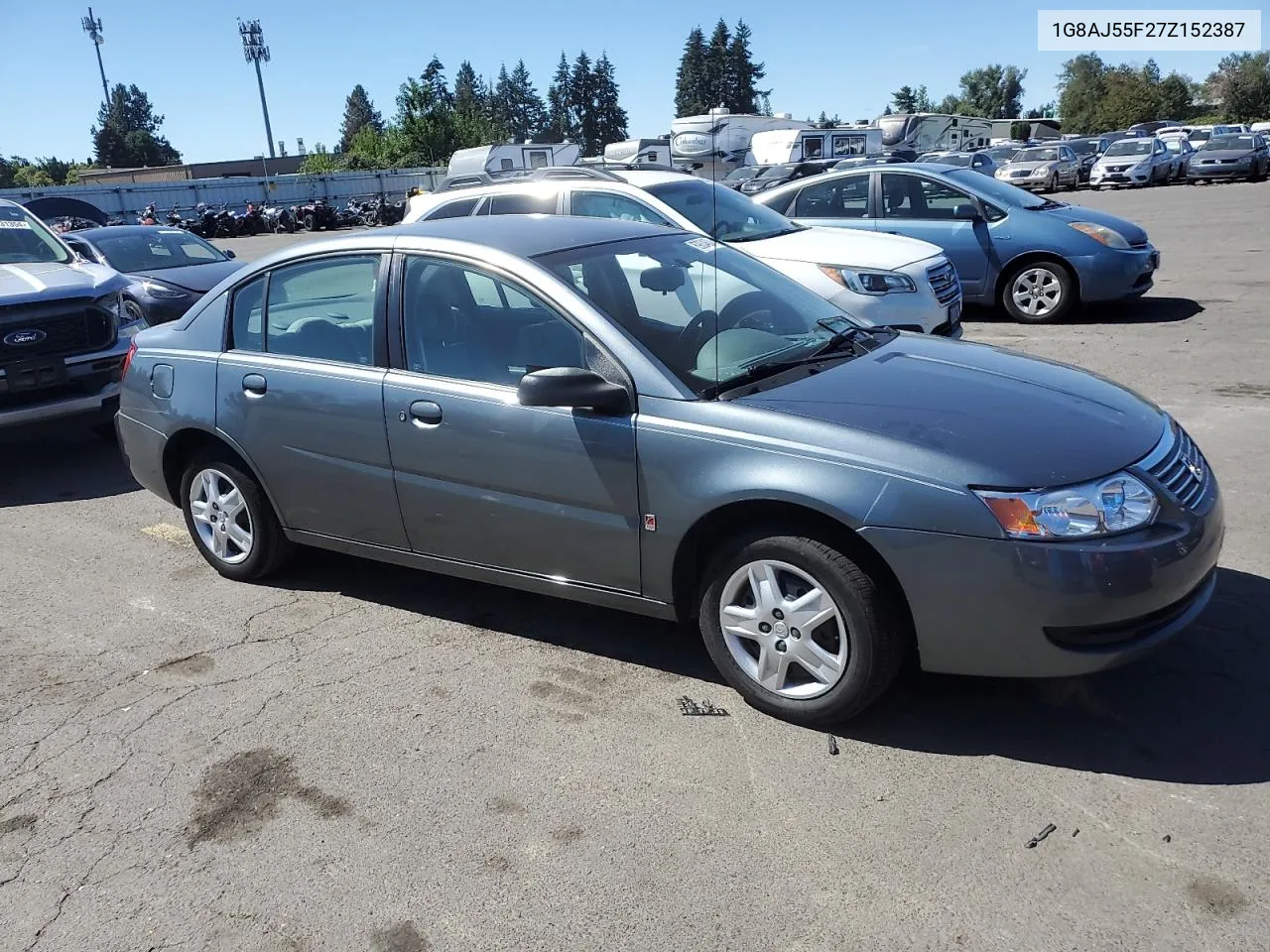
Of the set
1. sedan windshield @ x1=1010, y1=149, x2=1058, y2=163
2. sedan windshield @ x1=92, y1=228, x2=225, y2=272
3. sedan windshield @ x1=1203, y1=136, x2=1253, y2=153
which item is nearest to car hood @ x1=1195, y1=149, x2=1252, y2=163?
sedan windshield @ x1=1203, y1=136, x2=1253, y2=153

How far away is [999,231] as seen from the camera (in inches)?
414

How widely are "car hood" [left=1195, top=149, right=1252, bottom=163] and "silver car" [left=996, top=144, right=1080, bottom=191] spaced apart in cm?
367

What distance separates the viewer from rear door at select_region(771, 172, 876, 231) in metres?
11.1

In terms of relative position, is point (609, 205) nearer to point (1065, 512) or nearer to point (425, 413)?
point (425, 413)

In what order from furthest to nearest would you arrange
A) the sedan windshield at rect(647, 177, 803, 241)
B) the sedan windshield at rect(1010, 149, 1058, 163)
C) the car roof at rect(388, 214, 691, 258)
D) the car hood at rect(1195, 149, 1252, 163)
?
1. the sedan windshield at rect(1010, 149, 1058, 163)
2. the car hood at rect(1195, 149, 1252, 163)
3. the sedan windshield at rect(647, 177, 803, 241)
4. the car roof at rect(388, 214, 691, 258)

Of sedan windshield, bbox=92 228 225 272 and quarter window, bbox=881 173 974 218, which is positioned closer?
quarter window, bbox=881 173 974 218

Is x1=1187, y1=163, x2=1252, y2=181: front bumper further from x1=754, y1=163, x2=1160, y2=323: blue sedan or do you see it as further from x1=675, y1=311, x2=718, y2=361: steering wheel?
x1=675, y1=311, x2=718, y2=361: steering wheel

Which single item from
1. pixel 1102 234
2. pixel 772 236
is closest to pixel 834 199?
pixel 772 236

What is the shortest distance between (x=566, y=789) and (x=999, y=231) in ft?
29.1

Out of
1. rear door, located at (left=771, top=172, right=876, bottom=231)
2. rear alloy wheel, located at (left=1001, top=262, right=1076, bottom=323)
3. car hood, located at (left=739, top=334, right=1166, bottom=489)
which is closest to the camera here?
car hood, located at (left=739, top=334, right=1166, bottom=489)

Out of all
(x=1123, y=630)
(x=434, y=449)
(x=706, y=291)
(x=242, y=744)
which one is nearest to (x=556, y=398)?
(x=434, y=449)

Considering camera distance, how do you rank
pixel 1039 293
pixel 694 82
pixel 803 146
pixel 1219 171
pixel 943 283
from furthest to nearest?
pixel 1219 171 < pixel 803 146 < pixel 694 82 < pixel 1039 293 < pixel 943 283

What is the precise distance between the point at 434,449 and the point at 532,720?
1.15m

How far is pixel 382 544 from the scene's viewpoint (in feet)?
14.9
